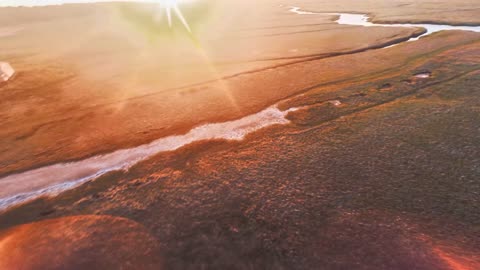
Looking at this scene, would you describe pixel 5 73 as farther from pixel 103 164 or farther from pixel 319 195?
pixel 319 195

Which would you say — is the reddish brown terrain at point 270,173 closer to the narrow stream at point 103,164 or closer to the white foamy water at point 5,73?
the narrow stream at point 103,164

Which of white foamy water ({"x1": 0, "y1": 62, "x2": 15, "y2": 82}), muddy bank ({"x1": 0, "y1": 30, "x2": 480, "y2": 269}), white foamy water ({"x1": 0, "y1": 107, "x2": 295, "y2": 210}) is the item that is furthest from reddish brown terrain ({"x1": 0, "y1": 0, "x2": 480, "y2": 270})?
white foamy water ({"x1": 0, "y1": 62, "x2": 15, "y2": 82})

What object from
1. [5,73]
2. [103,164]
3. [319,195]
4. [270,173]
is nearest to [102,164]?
[103,164]

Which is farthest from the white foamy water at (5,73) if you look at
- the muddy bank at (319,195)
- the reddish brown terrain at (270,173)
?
the muddy bank at (319,195)

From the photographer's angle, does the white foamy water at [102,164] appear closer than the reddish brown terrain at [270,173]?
No

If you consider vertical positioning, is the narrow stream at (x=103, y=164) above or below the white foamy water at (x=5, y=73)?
below
